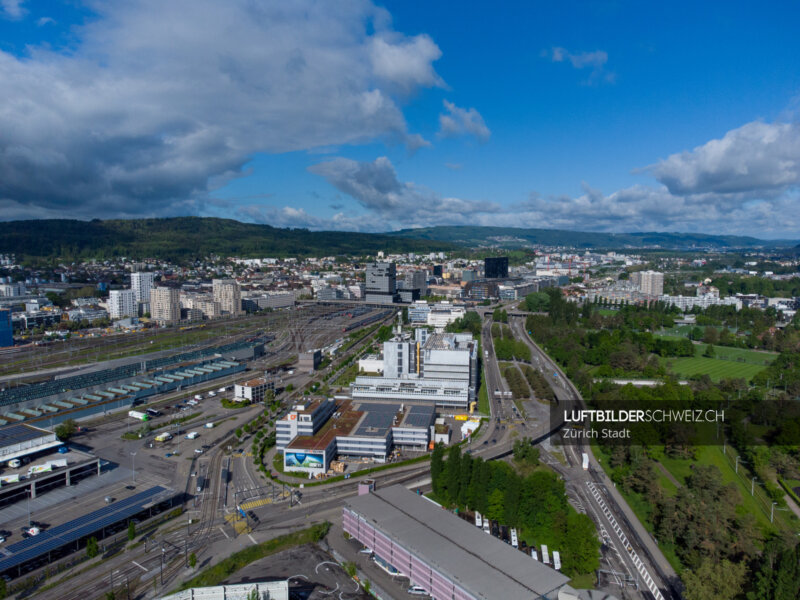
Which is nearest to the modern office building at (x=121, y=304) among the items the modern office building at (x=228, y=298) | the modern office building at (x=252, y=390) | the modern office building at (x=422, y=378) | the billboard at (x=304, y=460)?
the modern office building at (x=228, y=298)

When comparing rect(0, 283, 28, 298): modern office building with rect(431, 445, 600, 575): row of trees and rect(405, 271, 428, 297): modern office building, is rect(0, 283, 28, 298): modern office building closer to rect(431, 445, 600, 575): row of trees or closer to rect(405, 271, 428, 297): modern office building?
rect(405, 271, 428, 297): modern office building

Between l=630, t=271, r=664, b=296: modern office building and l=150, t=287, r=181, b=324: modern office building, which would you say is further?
l=630, t=271, r=664, b=296: modern office building

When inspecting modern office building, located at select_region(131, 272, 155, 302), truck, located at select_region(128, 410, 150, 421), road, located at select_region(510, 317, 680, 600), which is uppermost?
modern office building, located at select_region(131, 272, 155, 302)

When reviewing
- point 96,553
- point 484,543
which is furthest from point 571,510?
point 96,553

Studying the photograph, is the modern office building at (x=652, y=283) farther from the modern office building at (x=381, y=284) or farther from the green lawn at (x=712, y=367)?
the green lawn at (x=712, y=367)

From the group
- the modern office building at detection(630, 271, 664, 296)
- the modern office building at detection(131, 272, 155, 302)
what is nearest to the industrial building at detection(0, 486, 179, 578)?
the modern office building at detection(131, 272, 155, 302)

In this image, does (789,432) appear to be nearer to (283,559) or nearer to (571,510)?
(571,510)
